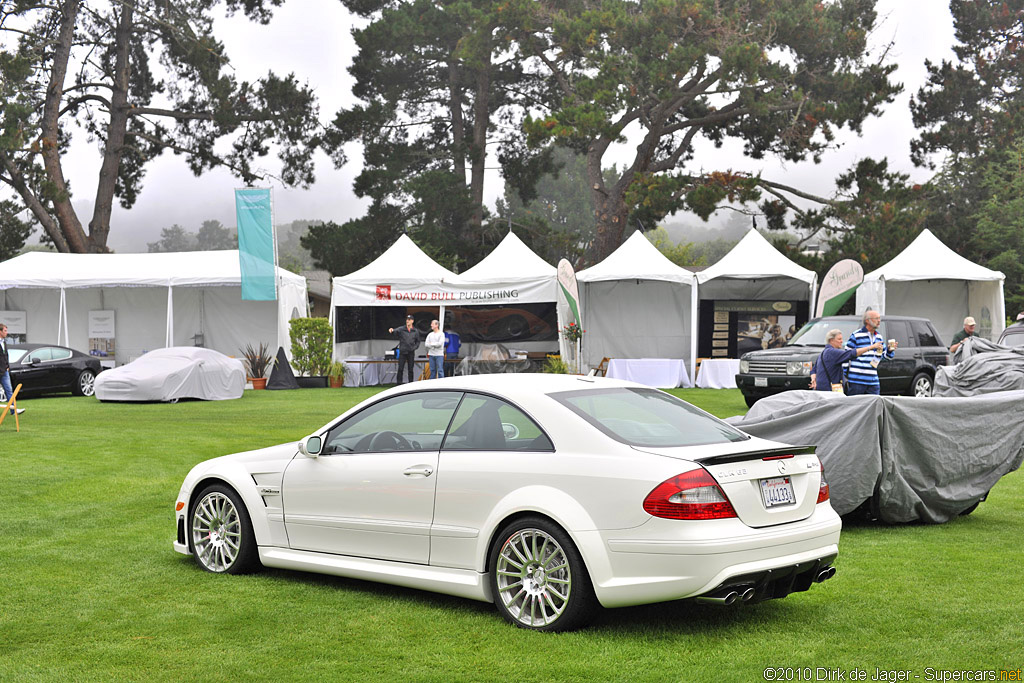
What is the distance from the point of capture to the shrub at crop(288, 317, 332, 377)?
28.6 m

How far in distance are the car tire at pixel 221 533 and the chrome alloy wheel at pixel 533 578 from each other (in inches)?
82.9

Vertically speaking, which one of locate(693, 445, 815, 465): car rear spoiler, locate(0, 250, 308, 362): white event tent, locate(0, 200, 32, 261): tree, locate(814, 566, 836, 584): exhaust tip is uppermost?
locate(0, 200, 32, 261): tree

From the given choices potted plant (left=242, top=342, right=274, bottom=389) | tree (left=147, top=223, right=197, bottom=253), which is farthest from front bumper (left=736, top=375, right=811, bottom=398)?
tree (left=147, top=223, right=197, bottom=253)

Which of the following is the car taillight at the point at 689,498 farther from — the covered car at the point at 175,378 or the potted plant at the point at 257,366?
the potted plant at the point at 257,366

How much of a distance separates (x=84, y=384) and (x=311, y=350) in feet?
19.8

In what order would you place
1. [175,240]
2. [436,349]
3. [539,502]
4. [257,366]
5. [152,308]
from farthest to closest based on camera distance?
[175,240], [152,308], [257,366], [436,349], [539,502]

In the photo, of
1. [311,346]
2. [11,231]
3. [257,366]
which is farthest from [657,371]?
[11,231]

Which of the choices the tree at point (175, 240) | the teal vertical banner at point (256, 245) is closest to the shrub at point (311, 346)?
the teal vertical banner at point (256, 245)

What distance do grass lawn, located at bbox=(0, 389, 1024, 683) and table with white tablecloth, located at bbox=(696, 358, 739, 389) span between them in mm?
17196

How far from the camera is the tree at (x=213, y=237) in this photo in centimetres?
15575

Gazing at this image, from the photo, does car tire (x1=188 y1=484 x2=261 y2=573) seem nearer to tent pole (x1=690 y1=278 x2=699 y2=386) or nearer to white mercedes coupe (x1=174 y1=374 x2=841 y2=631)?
white mercedes coupe (x1=174 y1=374 x2=841 y2=631)

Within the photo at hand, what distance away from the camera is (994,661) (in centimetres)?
498

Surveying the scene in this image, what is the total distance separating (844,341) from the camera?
18.9 metres

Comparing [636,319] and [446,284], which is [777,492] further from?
[636,319]
